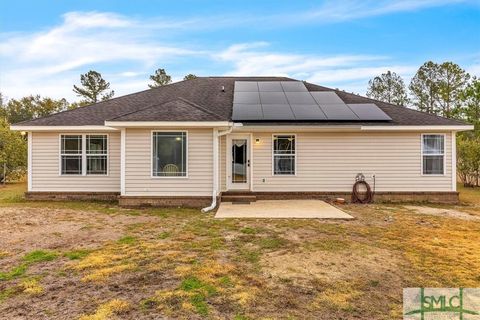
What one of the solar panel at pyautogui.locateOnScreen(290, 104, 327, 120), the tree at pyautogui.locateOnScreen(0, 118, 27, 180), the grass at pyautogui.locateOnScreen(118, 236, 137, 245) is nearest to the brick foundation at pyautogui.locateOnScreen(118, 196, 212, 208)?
the grass at pyautogui.locateOnScreen(118, 236, 137, 245)

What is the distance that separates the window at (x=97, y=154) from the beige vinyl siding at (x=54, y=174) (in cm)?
18

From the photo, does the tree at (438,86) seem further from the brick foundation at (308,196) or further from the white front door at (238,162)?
the white front door at (238,162)

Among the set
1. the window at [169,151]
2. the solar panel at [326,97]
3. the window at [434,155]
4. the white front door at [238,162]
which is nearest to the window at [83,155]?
the window at [169,151]

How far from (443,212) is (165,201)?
831 cm

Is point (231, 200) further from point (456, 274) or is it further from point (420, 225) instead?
point (456, 274)

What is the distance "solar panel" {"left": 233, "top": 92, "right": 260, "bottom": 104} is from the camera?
1216 cm

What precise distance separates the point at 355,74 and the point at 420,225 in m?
23.9

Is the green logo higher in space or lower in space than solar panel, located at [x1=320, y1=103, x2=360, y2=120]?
lower

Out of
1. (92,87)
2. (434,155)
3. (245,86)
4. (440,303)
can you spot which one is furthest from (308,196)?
(92,87)

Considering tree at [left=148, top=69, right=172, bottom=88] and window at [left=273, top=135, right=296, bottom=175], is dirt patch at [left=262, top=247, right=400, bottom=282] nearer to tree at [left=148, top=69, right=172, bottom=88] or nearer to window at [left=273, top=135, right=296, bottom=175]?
window at [left=273, top=135, right=296, bottom=175]

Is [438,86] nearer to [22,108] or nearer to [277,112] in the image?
[277,112]

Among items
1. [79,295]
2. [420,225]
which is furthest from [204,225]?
[420,225]

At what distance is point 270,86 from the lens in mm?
14242

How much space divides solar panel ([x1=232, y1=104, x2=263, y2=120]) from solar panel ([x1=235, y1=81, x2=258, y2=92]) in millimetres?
2292
